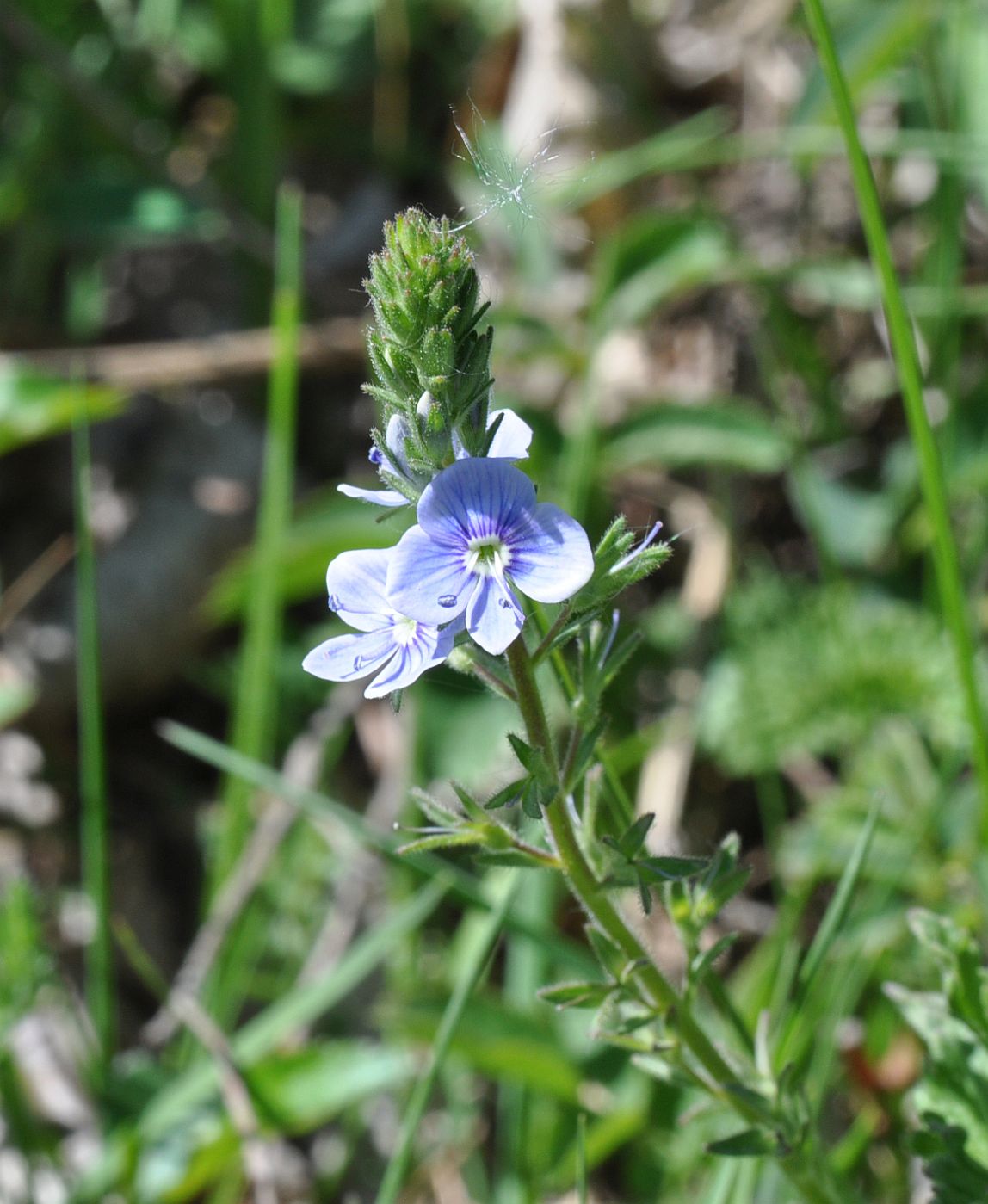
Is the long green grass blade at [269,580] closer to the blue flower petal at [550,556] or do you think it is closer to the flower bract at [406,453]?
the flower bract at [406,453]

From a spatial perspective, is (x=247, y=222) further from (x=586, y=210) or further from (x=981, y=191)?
(x=981, y=191)

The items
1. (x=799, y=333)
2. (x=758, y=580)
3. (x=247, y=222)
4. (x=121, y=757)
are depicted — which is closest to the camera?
(x=758, y=580)

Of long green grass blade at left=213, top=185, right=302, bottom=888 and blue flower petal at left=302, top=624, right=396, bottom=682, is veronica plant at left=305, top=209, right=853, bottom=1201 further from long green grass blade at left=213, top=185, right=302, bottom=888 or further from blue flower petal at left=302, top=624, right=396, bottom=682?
long green grass blade at left=213, top=185, right=302, bottom=888

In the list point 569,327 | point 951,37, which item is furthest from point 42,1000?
point 951,37

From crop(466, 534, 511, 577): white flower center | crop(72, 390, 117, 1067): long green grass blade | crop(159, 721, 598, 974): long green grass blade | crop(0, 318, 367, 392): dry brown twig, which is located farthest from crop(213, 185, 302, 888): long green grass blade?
crop(466, 534, 511, 577): white flower center

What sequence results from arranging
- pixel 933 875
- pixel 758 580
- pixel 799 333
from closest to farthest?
pixel 933 875, pixel 758 580, pixel 799 333

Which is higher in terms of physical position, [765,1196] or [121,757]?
[121,757]

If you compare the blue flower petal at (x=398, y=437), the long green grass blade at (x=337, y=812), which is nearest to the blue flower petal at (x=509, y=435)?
the blue flower petal at (x=398, y=437)
